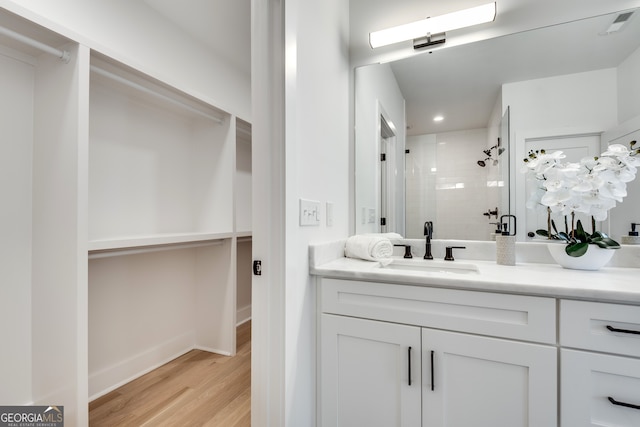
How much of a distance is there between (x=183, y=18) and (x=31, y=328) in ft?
7.43

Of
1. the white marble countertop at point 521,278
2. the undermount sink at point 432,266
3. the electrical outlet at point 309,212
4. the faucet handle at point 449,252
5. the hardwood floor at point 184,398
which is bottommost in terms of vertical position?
the hardwood floor at point 184,398

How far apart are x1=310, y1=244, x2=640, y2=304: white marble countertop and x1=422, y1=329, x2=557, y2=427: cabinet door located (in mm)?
183

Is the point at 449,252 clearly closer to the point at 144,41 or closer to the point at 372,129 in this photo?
the point at 372,129

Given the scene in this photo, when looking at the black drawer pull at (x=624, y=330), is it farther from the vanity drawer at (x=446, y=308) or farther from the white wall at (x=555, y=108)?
the white wall at (x=555, y=108)

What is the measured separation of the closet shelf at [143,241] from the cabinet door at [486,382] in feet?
5.11

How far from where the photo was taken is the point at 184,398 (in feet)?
5.55

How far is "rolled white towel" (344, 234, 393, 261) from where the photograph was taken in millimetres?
1445

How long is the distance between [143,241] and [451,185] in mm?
1808

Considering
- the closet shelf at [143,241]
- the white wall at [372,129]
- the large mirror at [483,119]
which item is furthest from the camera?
the white wall at [372,129]

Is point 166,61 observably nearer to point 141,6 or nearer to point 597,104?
point 141,6

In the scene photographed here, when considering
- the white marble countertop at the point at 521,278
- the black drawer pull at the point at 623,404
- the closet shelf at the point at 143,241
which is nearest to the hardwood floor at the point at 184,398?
the closet shelf at the point at 143,241

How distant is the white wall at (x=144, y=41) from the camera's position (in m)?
1.45

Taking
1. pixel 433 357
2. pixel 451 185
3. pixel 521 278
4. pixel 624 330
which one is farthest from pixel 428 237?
pixel 624 330

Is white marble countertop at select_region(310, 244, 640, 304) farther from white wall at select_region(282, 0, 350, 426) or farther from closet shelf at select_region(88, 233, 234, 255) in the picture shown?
closet shelf at select_region(88, 233, 234, 255)
